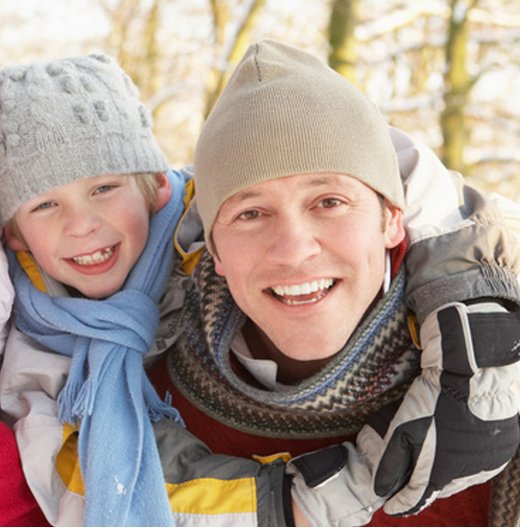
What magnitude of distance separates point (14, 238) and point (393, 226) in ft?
3.89

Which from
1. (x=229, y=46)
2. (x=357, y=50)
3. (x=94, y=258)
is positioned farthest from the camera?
(x=229, y=46)

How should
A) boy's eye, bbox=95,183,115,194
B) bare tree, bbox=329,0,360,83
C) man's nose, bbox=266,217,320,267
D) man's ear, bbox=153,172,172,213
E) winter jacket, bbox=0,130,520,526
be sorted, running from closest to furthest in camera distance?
man's nose, bbox=266,217,320,267 < winter jacket, bbox=0,130,520,526 < boy's eye, bbox=95,183,115,194 < man's ear, bbox=153,172,172,213 < bare tree, bbox=329,0,360,83

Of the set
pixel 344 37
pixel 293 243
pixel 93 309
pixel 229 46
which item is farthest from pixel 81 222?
pixel 229 46

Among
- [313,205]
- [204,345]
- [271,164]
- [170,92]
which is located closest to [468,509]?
[204,345]

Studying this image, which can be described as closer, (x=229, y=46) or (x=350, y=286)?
(x=350, y=286)

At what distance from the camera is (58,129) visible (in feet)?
6.95

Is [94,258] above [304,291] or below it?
below

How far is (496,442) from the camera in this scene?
69.7 inches

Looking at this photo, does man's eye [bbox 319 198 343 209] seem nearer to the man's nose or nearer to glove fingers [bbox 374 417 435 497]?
the man's nose

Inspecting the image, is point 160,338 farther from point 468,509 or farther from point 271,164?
point 468,509

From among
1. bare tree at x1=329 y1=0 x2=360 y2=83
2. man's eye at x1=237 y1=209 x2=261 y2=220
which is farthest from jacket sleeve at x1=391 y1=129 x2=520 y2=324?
bare tree at x1=329 y1=0 x2=360 y2=83

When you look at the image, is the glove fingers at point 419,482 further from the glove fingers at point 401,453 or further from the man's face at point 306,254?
the man's face at point 306,254

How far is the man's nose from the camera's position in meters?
1.76

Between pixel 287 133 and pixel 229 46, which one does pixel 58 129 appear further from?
pixel 229 46
